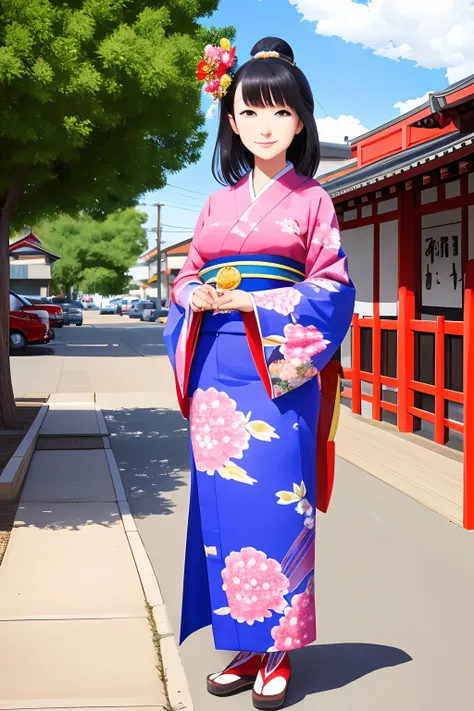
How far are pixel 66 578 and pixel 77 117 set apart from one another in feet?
14.7

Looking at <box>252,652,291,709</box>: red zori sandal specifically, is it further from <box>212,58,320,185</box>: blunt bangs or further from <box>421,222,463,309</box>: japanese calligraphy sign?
<box>421,222,463,309</box>: japanese calligraphy sign

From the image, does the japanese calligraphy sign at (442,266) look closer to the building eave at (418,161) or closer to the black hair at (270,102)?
the building eave at (418,161)

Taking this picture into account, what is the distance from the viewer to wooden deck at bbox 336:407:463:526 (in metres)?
6.64

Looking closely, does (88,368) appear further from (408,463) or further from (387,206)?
(408,463)

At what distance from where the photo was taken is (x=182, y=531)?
5.80m

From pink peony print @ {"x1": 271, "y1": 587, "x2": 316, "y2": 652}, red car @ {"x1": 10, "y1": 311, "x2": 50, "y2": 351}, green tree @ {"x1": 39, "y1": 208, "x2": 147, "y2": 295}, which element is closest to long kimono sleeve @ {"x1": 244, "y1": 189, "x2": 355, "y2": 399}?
pink peony print @ {"x1": 271, "y1": 587, "x2": 316, "y2": 652}

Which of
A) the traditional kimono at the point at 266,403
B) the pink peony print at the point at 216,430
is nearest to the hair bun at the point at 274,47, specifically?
the traditional kimono at the point at 266,403

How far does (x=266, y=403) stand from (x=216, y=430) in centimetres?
22

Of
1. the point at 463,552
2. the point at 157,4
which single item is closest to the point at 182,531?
the point at 463,552

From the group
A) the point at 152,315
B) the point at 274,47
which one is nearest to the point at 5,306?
the point at 274,47

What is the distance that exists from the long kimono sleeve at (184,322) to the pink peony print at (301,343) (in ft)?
1.20

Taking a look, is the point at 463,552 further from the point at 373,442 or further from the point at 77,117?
the point at 77,117

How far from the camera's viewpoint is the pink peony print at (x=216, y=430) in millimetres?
3154

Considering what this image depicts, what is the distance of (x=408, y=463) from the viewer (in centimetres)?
804
